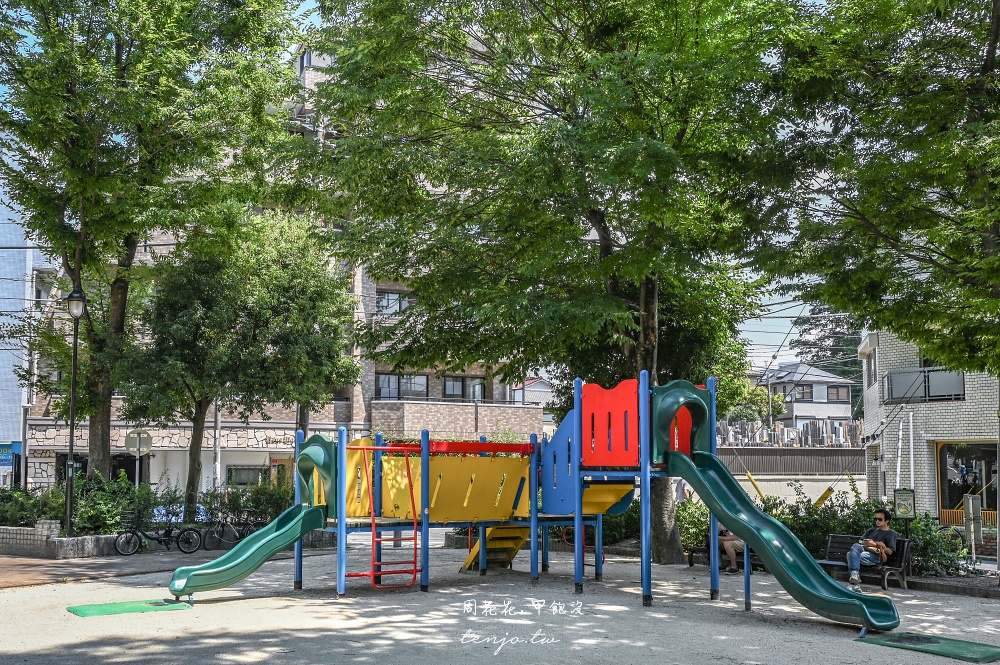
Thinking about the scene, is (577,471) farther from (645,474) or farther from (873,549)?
(873,549)

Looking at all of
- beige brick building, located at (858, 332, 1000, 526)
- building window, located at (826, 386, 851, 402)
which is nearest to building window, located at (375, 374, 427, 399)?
beige brick building, located at (858, 332, 1000, 526)

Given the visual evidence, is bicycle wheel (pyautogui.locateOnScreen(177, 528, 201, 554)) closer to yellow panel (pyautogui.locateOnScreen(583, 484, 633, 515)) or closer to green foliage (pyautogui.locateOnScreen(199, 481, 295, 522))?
green foliage (pyautogui.locateOnScreen(199, 481, 295, 522))

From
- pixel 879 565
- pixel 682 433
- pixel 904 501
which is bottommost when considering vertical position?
pixel 879 565

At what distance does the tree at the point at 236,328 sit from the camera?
25.1 metres

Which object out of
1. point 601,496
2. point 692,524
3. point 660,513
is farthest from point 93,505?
point 692,524

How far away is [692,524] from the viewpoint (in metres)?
21.1

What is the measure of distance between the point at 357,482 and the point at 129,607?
3790 millimetres

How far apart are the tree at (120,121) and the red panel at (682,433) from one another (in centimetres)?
1295

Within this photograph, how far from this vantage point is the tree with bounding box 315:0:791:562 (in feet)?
51.9

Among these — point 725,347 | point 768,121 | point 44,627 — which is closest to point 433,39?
point 768,121

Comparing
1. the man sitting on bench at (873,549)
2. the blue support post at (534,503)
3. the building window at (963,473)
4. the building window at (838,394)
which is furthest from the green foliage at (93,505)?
the building window at (838,394)

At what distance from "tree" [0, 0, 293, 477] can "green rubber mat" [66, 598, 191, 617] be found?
11.0 metres

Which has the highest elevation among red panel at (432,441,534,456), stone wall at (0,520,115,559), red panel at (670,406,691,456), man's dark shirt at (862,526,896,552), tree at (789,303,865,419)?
→ tree at (789,303,865,419)

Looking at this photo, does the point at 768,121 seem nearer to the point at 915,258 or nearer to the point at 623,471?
the point at 915,258
